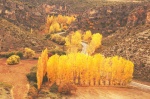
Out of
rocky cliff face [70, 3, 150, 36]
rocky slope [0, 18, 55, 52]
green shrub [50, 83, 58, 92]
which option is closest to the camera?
green shrub [50, 83, 58, 92]

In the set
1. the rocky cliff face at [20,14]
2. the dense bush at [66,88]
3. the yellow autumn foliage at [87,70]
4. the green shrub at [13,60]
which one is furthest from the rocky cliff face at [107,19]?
the dense bush at [66,88]

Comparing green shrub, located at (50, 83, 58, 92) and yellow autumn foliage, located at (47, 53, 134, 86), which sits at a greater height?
yellow autumn foliage, located at (47, 53, 134, 86)

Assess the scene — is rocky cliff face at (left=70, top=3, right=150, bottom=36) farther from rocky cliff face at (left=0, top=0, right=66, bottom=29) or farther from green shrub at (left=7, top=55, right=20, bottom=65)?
green shrub at (left=7, top=55, right=20, bottom=65)

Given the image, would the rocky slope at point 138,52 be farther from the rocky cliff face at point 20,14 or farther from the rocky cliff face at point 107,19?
the rocky cliff face at point 20,14

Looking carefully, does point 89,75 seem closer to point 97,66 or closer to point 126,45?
point 97,66

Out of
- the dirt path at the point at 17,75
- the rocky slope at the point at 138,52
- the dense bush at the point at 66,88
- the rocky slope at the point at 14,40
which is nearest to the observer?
the dirt path at the point at 17,75

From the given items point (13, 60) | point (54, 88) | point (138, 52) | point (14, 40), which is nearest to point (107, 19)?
point (138, 52)

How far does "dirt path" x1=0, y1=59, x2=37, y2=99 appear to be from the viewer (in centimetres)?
6072

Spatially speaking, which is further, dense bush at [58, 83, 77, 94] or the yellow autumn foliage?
the yellow autumn foliage

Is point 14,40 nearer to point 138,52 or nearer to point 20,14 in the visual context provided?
point 138,52

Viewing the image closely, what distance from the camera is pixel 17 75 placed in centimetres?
7181

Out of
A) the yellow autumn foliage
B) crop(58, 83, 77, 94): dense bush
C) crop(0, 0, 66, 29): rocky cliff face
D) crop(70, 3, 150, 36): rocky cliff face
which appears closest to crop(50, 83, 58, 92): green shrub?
crop(58, 83, 77, 94): dense bush

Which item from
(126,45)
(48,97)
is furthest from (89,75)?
(126,45)

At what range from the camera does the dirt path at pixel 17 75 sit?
199 feet
